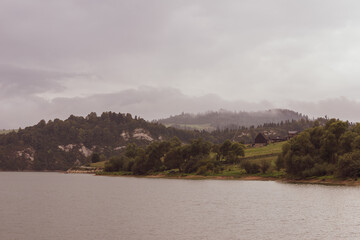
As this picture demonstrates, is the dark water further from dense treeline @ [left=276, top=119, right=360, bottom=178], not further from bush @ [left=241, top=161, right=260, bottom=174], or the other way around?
bush @ [left=241, top=161, right=260, bottom=174]

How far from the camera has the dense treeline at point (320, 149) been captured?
142 meters

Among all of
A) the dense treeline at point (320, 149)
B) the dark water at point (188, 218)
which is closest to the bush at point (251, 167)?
the dense treeline at point (320, 149)

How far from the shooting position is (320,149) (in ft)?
493

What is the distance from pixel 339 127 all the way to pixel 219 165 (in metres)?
68.6

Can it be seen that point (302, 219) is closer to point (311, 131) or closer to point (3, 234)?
point (3, 234)

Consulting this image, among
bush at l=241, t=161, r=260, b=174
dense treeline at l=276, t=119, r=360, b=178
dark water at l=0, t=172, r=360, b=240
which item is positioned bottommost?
dark water at l=0, t=172, r=360, b=240

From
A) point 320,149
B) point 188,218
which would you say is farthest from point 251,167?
point 188,218

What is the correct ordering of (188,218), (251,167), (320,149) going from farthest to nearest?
1. (251,167)
2. (320,149)
3. (188,218)

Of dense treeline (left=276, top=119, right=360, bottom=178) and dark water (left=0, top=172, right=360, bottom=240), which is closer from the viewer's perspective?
dark water (left=0, top=172, right=360, bottom=240)

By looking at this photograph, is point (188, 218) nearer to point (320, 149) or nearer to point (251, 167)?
point (320, 149)

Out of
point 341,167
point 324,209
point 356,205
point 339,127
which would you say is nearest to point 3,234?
point 324,209

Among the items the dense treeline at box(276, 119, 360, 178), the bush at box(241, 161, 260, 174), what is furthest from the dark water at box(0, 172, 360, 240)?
the bush at box(241, 161, 260, 174)

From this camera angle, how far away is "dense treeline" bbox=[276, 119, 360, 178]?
142125 millimetres

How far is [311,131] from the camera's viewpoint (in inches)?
6344
